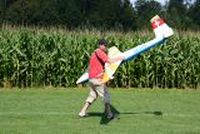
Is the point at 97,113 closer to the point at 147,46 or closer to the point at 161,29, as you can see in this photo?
the point at 147,46

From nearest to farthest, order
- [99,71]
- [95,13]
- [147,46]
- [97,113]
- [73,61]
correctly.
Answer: [99,71], [147,46], [97,113], [73,61], [95,13]

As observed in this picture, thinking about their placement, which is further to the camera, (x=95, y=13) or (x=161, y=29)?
(x=95, y=13)

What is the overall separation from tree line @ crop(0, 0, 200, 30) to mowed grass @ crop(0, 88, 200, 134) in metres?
24.3

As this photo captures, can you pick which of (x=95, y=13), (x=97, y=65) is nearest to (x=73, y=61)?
(x=97, y=65)

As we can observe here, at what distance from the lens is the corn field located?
25125 mm

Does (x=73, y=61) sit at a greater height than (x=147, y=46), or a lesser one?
lesser

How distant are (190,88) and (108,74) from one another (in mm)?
12473

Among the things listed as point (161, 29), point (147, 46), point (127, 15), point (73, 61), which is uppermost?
point (127, 15)

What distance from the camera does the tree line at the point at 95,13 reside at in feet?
181

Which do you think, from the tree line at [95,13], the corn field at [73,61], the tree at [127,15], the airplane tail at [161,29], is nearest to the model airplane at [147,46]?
the airplane tail at [161,29]

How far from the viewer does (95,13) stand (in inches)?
2864

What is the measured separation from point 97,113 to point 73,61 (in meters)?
9.67

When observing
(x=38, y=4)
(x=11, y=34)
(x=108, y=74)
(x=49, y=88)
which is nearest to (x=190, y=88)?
(x=49, y=88)

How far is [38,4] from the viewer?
57.9 metres
